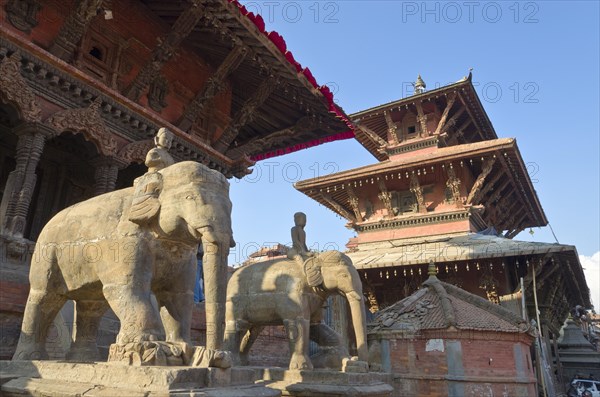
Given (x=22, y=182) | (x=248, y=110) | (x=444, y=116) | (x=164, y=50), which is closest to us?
(x=22, y=182)

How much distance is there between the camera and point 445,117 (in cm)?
1995

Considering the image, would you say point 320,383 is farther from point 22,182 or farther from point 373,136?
point 373,136

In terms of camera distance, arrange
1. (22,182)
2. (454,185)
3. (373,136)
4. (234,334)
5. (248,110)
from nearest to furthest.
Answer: (234,334) < (22,182) < (248,110) < (454,185) < (373,136)

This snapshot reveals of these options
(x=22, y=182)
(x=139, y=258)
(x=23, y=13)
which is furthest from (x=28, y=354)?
(x=23, y=13)

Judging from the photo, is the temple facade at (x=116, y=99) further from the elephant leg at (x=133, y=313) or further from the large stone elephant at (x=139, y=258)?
the elephant leg at (x=133, y=313)

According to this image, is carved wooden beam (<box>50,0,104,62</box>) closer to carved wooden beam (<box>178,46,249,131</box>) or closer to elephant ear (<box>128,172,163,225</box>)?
carved wooden beam (<box>178,46,249,131</box>)

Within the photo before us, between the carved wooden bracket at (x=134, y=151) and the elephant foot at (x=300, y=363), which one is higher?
the carved wooden bracket at (x=134, y=151)

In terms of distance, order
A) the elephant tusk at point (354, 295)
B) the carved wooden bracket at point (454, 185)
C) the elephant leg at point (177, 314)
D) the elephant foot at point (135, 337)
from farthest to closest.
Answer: the carved wooden bracket at point (454, 185) → the elephant tusk at point (354, 295) → the elephant leg at point (177, 314) → the elephant foot at point (135, 337)

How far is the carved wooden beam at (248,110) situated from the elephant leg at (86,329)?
7474 millimetres

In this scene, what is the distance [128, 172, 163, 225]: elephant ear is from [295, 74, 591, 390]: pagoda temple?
483 inches

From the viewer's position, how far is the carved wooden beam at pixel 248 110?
10.7 meters

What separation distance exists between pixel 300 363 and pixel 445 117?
16.8 metres

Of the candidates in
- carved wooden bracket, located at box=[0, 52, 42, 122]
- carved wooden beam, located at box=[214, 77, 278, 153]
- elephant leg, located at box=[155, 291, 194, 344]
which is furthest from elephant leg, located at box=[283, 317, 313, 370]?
carved wooden beam, located at box=[214, 77, 278, 153]

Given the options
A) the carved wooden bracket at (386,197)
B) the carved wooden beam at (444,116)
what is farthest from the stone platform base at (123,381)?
the carved wooden beam at (444,116)
